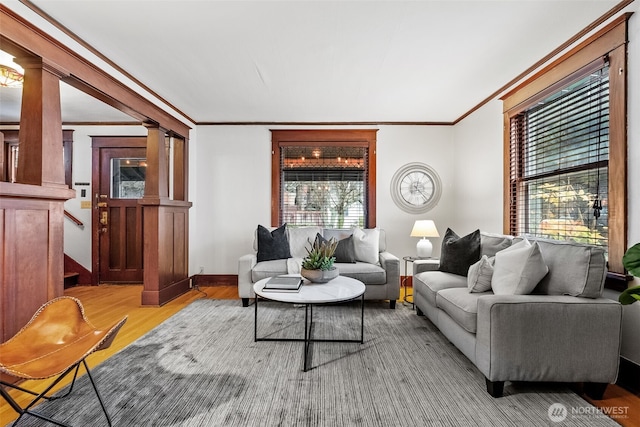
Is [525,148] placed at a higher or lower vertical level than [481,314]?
higher

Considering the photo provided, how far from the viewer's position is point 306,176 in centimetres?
494

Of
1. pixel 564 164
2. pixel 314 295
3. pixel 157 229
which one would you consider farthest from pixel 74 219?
pixel 564 164

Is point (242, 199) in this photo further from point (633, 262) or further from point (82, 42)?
point (633, 262)

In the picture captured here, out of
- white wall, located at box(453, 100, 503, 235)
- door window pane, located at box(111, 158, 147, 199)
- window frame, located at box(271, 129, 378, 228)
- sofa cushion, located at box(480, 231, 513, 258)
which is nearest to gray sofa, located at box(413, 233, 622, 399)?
sofa cushion, located at box(480, 231, 513, 258)

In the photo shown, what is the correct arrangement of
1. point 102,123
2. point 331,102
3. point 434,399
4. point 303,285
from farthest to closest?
point 102,123 → point 331,102 → point 303,285 → point 434,399

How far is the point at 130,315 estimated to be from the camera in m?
3.46

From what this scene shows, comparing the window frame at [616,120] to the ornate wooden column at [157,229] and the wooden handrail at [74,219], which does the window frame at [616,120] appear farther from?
the wooden handrail at [74,219]

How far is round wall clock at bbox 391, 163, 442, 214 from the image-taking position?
4.82 m

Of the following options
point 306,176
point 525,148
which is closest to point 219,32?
point 306,176

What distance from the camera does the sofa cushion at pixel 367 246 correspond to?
13.0 feet

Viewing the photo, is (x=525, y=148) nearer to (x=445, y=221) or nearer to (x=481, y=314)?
(x=445, y=221)

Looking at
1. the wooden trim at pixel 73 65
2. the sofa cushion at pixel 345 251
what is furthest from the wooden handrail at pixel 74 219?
the sofa cushion at pixel 345 251

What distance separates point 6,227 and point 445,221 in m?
4.79

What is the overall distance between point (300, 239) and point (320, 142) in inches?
63.4
